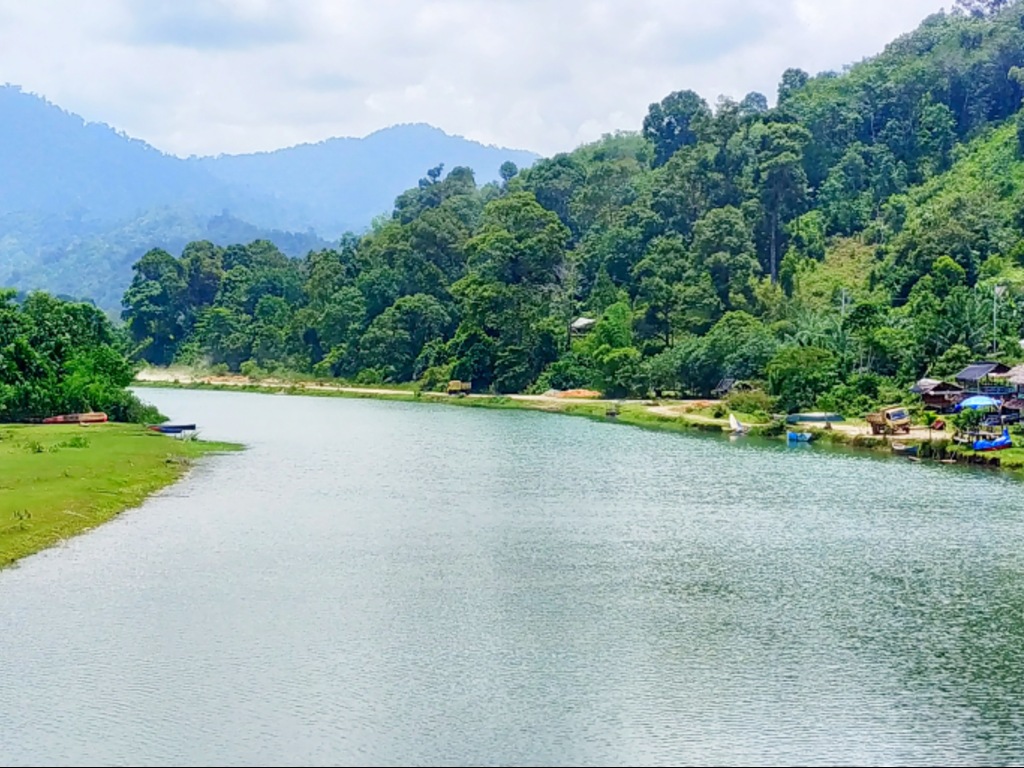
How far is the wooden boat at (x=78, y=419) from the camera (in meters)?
54.1

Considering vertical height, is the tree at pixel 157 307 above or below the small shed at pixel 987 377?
above

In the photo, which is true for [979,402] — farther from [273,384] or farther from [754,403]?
[273,384]

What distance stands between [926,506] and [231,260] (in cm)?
10171

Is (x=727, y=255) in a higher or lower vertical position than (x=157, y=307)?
higher

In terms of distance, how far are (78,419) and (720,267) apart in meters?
46.5

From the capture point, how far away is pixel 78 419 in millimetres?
54469

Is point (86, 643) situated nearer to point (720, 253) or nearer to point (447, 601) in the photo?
point (447, 601)

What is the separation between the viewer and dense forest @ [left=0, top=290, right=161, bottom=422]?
54.1 m

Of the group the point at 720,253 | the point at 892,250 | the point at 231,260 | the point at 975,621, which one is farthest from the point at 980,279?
the point at 231,260

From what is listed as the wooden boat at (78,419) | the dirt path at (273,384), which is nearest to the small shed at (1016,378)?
the dirt path at (273,384)

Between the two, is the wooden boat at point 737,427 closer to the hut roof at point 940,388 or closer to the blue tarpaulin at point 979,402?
the hut roof at point 940,388

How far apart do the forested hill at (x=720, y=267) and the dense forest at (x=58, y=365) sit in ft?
104

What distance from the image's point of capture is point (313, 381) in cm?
10250

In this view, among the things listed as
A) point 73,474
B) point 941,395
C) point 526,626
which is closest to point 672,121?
point 941,395
